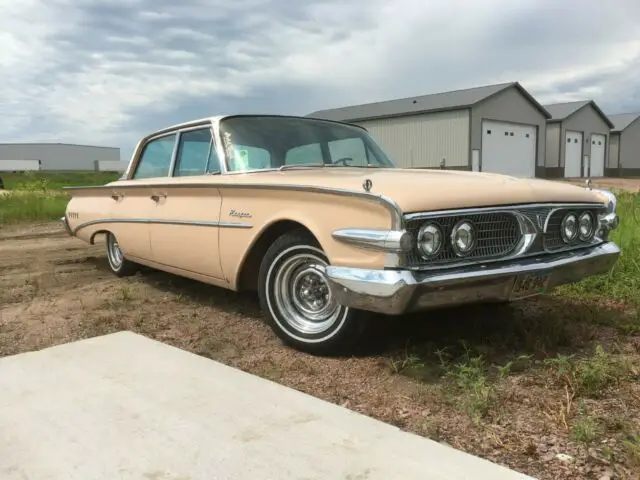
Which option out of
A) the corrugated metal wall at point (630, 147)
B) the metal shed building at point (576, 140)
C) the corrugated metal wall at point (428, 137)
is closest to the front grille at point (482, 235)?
the corrugated metal wall at point (428, 137)

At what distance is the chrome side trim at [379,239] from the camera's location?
8.84 feet

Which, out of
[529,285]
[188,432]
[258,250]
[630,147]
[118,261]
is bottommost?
[188,432]

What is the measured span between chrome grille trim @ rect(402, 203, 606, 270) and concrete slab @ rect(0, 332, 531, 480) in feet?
2.84

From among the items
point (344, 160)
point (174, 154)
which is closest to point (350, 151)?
point (344, 160)

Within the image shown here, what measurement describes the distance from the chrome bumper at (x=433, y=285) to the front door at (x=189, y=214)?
132 cm

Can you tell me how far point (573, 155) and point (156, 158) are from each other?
127 ft

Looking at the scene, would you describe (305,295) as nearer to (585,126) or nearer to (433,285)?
(433,285)

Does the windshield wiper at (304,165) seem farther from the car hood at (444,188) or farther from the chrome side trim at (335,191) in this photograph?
the chrome side trim at (335,191)

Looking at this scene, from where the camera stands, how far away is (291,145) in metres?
4.29

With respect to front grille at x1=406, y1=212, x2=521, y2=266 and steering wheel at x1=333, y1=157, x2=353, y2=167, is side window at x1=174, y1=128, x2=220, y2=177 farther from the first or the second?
front grille at x1=406, y1=212, x2=521, y2=266

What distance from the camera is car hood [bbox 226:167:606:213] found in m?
2.84

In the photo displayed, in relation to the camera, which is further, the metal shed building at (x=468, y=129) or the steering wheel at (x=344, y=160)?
the metal shed building at (x=468, y=129)

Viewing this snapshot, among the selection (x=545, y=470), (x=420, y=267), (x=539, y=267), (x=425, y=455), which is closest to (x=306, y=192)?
(x=420, y=267)

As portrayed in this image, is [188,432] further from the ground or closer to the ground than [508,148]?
closer to the ground
